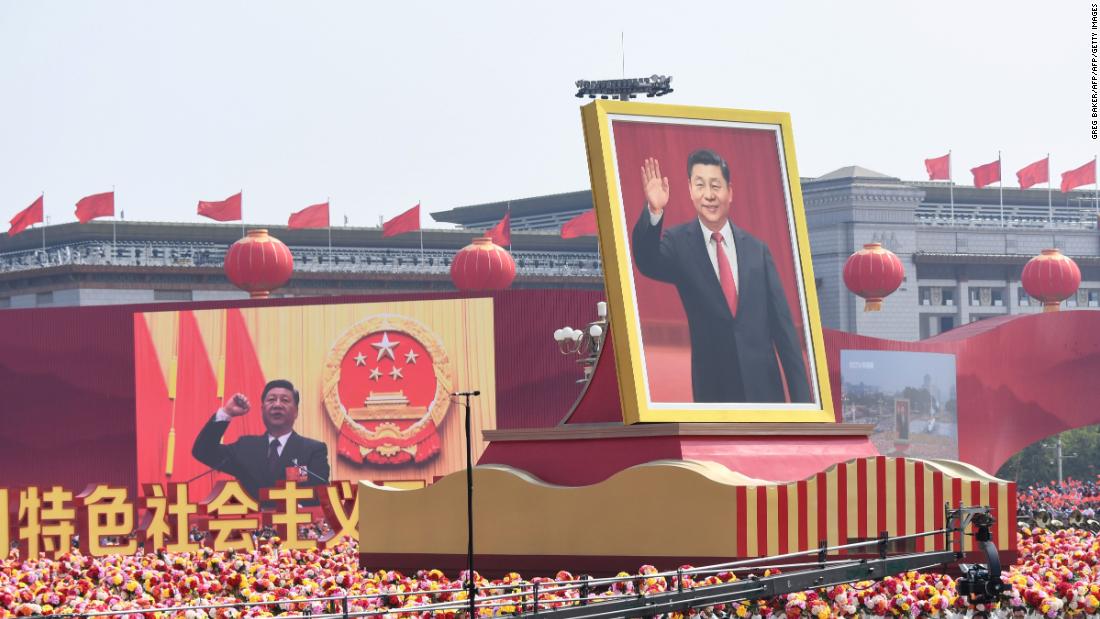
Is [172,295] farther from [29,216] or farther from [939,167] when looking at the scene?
[939,167]

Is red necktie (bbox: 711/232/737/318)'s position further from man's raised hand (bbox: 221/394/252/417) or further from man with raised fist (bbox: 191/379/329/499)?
man's raised hand (bbox: 221/394/252/417)

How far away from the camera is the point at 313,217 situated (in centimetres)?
8962

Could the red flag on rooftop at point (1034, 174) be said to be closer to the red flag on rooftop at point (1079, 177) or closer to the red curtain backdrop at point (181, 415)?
the red flag on rooftop at point (1079, 177)

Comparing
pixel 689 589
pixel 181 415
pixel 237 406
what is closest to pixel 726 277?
pixel 689 589

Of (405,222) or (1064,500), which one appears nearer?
(1064,500)

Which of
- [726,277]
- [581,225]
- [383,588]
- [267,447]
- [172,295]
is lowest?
[383,588]

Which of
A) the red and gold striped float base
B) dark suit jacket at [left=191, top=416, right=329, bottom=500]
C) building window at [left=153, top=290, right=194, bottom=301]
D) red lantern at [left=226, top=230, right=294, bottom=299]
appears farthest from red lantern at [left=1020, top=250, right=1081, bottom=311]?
building window at [left=153, top=290, right=194, bottom=301]

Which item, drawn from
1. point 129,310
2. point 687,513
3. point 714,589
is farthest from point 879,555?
point 129,310

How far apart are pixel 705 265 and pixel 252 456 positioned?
22.7 meters

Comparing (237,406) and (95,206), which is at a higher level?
(95,206)

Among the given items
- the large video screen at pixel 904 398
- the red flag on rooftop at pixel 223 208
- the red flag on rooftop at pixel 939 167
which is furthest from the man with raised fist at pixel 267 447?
the red flag on rooftop at pixel 939 167

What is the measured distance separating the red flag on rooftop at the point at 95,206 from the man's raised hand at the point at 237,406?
30.5 m

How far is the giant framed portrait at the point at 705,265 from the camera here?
33281mm

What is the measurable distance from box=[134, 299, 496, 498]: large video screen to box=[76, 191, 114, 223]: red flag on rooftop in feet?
96.5
